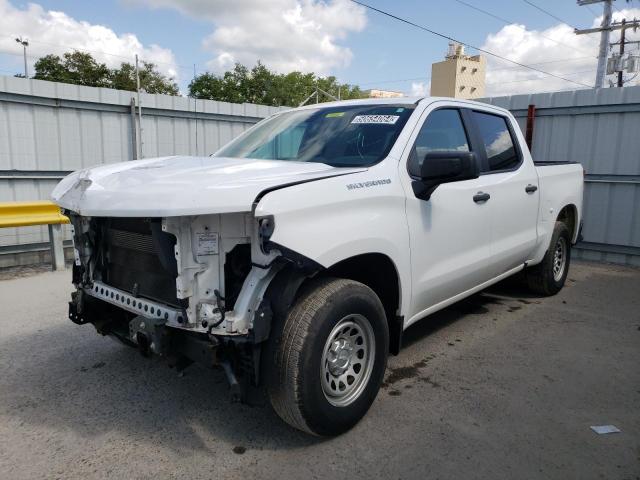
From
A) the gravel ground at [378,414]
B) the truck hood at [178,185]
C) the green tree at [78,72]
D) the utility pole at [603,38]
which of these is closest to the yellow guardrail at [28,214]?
the gravel ground at [378,414]

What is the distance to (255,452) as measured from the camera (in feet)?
9.37

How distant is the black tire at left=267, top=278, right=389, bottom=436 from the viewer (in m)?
2.62

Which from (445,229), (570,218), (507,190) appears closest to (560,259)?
(570,218)

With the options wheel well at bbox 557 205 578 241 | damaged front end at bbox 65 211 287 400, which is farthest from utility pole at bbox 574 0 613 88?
damaged front end at bbox 65 211 287 400

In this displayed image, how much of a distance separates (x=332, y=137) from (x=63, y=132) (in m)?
6.16

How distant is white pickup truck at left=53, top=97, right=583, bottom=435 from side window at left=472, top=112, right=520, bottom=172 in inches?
6.8

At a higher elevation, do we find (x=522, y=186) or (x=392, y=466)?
(x=522, y=186)

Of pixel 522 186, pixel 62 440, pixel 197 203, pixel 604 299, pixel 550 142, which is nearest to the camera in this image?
pixel 197 203

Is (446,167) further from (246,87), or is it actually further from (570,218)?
(246,87)

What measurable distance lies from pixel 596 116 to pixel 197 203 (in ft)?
26.0

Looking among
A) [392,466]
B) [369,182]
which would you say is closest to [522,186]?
[369,182]

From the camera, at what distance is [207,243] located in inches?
101

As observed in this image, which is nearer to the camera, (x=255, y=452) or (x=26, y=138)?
(x=255, y=452)

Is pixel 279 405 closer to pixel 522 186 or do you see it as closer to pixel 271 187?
pixel 271 187
